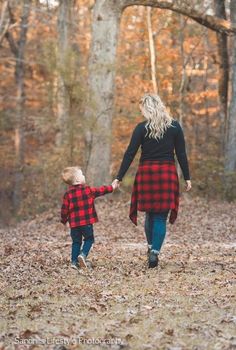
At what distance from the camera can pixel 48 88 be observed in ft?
67.9

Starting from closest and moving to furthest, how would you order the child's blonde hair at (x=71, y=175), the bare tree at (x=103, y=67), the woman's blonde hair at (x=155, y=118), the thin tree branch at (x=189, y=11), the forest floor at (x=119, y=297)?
the forest floor at (x=119, y=297)
the woman's blonde hair at (x=155, y=118)
the child's blonde hair at (x=71, y=175)
the thin tree branch at (x=189, y=11)
the bare tree at (x=103, y=67)

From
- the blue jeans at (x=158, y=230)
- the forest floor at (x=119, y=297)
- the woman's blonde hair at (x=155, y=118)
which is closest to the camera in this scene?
the forest floor at (x=119, y=297)

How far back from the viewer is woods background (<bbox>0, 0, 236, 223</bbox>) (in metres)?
18.4

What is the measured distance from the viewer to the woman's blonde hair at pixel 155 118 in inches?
345

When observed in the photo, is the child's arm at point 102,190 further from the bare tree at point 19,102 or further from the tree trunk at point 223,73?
the bare tree at point 19,102

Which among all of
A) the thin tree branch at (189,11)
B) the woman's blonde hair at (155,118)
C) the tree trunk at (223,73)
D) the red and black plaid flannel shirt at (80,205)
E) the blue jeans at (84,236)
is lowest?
the blue jeans at (84,236)

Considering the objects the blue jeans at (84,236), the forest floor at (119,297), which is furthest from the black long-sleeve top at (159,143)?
the forest floor at (119,297)

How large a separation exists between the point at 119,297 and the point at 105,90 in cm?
1202

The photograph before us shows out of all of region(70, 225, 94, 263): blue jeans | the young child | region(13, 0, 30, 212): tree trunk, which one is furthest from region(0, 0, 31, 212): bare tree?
the young child

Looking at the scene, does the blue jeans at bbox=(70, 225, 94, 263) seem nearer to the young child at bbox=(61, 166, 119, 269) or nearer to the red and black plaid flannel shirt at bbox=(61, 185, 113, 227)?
the young child at bbox=(61, 166, 119, 269)

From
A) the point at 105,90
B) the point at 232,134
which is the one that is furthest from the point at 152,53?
the point at 105,90

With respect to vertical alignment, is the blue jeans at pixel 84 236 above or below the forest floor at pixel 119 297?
above

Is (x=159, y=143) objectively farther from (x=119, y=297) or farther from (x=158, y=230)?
(x=119, y=297)

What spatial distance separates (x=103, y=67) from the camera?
1869 centimetres
